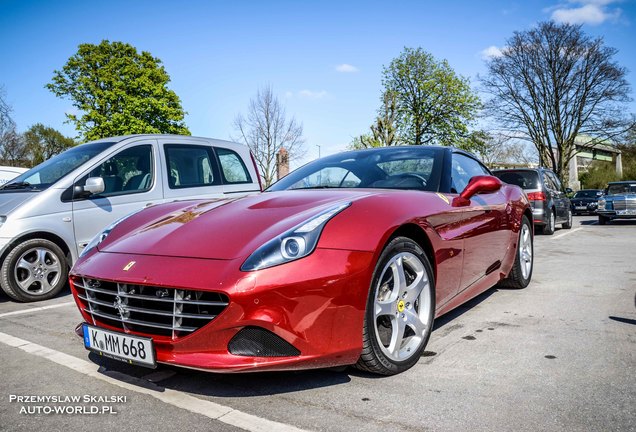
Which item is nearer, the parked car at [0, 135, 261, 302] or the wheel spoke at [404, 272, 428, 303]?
the wheel spoke at [404, 272, 428, 303]

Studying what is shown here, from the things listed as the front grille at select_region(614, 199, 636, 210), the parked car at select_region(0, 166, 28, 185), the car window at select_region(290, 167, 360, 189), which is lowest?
the front grille at select_region(614, 199, 636, 210)

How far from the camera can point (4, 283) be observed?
4.66 m

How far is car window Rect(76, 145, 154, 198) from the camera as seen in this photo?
541 cm

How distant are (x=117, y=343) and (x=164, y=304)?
324mm

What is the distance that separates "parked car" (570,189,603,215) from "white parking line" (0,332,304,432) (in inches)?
1049

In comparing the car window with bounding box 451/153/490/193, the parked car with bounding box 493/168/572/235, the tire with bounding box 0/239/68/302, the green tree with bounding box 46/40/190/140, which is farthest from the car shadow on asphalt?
the green tree with bounding box 46/40/190/140

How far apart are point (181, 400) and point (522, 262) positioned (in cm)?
371

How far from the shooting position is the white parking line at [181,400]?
1.99m

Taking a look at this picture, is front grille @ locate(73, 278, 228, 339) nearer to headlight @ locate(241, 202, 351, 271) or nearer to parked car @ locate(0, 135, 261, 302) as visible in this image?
headlight @ locate(241, 202, 351, 271)

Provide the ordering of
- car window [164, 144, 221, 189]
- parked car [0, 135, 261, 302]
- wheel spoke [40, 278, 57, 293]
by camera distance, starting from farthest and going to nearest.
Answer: car window [164, 144, 221, 189]
wheel spoke [40, 278, 57, 293]
parked car [0, 135, 261, 302]

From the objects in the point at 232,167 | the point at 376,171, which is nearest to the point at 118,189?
the point at 232,167

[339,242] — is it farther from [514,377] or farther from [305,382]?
[514,377]

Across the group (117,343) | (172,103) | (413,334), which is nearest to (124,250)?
(117,343)

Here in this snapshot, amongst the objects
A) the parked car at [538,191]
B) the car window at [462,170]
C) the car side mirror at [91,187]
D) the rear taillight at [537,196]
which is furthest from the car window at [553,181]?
the car side mirror at [91,187]
